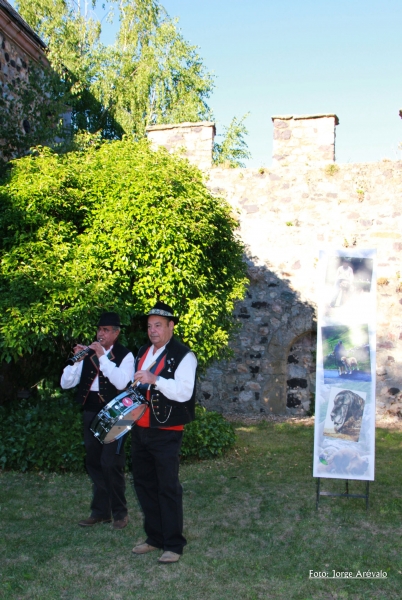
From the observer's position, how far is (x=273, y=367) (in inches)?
458

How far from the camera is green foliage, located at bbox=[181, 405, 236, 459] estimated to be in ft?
25.8

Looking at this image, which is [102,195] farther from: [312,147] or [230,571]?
[312,147]

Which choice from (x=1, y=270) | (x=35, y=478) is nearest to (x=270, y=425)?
(x=35, y=478)

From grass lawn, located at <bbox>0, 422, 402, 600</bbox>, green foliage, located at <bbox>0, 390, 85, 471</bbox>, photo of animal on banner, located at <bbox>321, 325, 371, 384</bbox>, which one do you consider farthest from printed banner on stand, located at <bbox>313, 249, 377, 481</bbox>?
green foliage, located at <bbox>0, 390, 85, 471</bbox>

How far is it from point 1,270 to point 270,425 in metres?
5.51

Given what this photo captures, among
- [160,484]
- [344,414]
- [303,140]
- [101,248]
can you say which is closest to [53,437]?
[101,248]

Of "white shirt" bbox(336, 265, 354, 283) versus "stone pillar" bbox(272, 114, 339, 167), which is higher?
"stone pillar" bbox(272, 114, 339, 167)

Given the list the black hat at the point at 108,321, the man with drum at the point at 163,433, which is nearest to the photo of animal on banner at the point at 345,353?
the man with drum at the point at 163,433

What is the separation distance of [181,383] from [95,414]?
1.20 meters

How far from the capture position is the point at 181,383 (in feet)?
15.3

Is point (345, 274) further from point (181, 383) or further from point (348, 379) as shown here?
point (181, 383)

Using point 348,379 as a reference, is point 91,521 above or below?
below

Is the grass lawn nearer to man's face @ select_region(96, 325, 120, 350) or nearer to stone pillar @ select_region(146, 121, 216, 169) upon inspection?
man's face @ select_region(96, 325, 120, 350)

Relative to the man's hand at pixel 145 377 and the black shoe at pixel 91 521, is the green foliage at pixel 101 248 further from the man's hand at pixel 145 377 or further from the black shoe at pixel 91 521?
the man's hand at pixel 145 377
